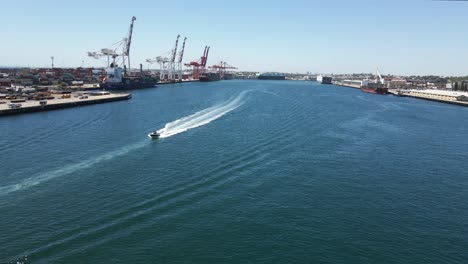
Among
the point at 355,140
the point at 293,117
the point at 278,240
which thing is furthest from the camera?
the point at 293,117

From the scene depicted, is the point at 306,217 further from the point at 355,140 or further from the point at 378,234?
the point at 355,140

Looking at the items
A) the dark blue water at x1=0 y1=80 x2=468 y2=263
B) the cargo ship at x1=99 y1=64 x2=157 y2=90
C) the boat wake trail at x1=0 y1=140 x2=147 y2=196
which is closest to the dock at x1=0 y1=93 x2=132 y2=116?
the dark blue water at x1=0 y1=80 x2=468 y2=263

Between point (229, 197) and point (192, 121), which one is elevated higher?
point (192, 121)

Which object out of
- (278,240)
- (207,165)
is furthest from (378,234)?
(207,165)

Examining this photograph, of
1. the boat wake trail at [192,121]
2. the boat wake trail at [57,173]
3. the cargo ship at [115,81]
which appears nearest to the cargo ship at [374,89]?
the boat wake trail at [192,121]

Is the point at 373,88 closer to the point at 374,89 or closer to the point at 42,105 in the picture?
the point at 374,89

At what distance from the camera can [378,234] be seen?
44.4 feet

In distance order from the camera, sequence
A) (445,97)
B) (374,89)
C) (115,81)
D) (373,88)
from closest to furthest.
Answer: (445,97), (115,81), (374,89), (373,88)

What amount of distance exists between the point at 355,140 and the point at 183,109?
2409 cm

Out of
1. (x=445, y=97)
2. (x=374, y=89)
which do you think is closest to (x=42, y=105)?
(x=445, y=97)

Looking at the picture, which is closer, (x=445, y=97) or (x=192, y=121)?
(x=192, y=121)

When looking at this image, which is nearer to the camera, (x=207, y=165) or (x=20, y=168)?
(x=20, y=168)

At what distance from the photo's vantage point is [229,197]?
1623 centimetres

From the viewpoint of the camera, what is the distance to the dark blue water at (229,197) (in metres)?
12.1
